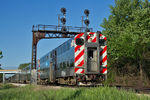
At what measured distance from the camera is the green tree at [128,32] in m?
18.3

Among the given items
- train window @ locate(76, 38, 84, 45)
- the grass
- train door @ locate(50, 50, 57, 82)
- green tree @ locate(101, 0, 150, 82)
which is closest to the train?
train window @ locate(76, 38, 84, 45)

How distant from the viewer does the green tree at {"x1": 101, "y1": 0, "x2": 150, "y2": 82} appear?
1833 centimetres

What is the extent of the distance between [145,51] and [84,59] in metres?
7.15

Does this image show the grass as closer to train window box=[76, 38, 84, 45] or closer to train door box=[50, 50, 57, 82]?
train window box=[76, 38, 84, 45]

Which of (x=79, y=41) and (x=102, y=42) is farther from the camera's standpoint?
(x=102, y=42)

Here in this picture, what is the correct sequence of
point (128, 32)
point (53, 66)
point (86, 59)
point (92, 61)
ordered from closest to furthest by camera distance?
point (86, 59) → point (92, 61) → point (53, 66) → point (128, 32)

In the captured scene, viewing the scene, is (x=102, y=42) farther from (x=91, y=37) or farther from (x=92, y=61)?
(x=92, y=61)

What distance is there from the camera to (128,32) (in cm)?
1958

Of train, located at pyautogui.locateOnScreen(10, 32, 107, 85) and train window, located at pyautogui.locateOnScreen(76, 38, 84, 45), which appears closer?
train, located at pyautogui.locateOnScreen(10, 32, 107, 85)

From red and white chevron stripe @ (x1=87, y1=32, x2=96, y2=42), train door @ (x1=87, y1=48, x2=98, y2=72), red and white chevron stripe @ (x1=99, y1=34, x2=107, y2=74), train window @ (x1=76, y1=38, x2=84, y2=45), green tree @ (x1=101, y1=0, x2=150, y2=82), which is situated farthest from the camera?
green tree @ (x1=101, y1=0, x2=150, y2=82)

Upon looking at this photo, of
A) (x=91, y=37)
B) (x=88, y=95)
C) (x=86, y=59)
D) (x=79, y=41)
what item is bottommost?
(x=88, y=95)

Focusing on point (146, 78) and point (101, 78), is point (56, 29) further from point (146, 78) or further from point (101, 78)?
point (101, 78)

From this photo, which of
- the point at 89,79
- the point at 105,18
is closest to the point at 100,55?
the point at 89,79

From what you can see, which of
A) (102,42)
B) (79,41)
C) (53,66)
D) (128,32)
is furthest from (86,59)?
(128,32)
